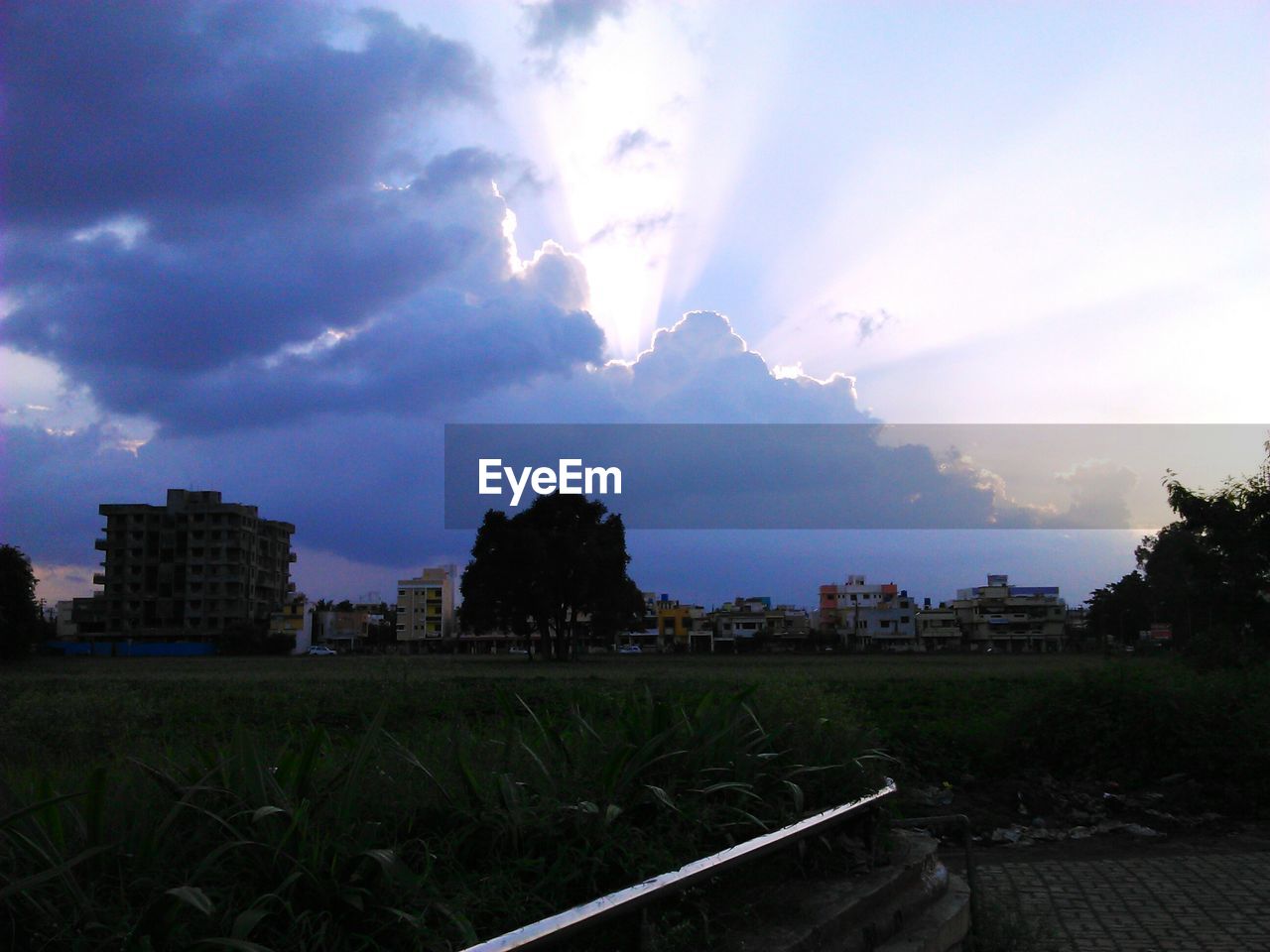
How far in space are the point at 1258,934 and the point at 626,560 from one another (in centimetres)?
5252

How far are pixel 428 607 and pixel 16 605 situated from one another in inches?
3343

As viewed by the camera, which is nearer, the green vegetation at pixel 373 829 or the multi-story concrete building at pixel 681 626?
the green vegetation at pixel 373 829

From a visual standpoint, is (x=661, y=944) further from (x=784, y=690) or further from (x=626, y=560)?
(x=626, y=560)

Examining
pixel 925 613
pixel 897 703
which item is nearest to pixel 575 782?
pixel 897 703

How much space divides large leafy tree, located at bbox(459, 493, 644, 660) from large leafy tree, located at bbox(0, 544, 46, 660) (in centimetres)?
2215

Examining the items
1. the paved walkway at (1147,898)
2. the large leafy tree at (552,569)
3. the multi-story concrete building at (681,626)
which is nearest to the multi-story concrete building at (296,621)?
the multi-story concrete building at (681,626)

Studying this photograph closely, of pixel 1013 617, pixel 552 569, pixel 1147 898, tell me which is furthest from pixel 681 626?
pixel 1147 898

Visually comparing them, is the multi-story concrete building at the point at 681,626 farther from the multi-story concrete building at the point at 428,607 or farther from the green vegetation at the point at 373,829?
the green vegetation at the point at 373,829

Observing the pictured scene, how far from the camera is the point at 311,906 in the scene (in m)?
2.60

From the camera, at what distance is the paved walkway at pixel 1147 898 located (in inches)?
246

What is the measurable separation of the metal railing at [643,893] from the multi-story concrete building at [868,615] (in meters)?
104

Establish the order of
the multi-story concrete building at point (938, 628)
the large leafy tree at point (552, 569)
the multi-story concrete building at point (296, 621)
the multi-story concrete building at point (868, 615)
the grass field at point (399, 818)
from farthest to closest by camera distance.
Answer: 1. the multi-story concrete building at point (938, 628)
2. the multi-story concrete building at point (868, 615)
3. the multi-story concrete building at point (296, 621)
4. the large leafy tree at point (552, 569)
5. the grass field at point (399, 818)

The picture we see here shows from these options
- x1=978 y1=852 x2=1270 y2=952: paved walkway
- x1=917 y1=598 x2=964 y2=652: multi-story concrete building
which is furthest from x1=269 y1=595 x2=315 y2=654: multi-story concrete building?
x1=978 y1=852 x2=1270 y2=952: paved walkway

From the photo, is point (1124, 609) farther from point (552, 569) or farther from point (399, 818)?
point (399, 818)
